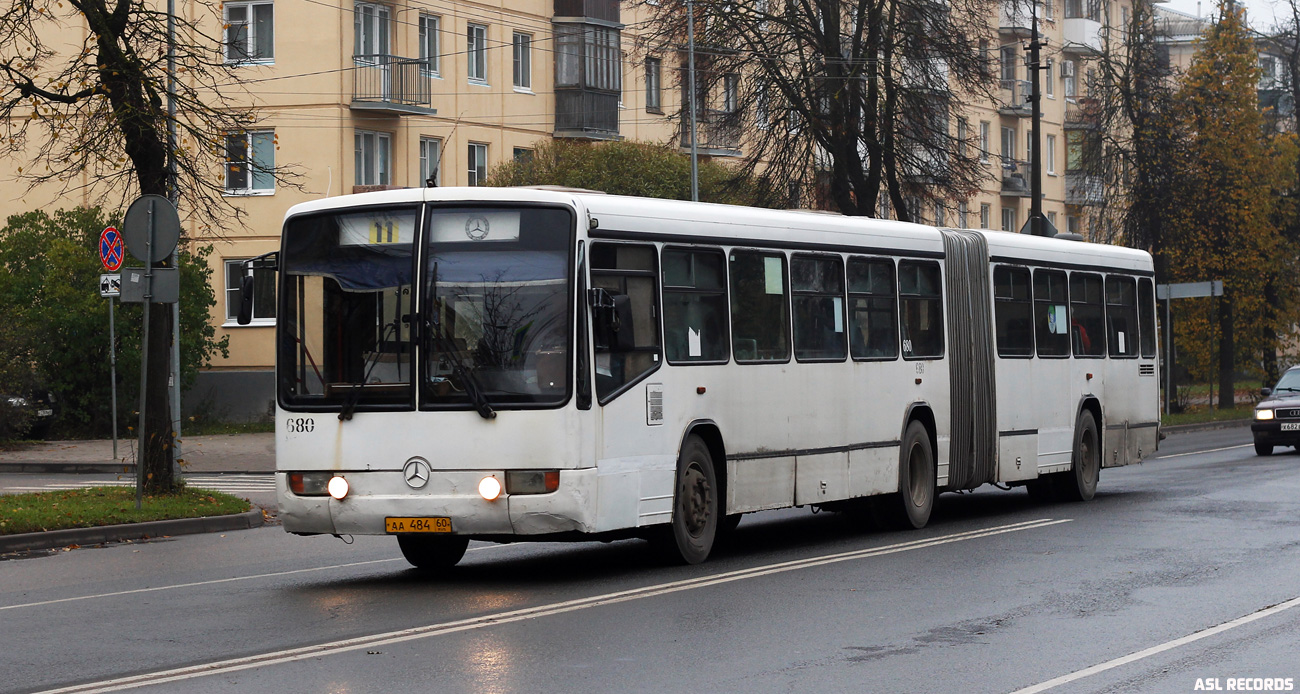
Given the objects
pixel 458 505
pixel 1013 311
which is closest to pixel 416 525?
pixel 458 505

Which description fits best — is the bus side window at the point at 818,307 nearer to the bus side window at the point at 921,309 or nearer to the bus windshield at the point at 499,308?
the bus side window at the point at 921,309

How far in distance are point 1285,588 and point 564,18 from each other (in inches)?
1562

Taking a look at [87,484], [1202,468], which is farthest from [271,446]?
[1202,468]

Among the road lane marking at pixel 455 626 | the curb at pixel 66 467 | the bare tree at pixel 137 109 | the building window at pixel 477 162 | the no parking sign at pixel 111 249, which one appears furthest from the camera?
the building window at pixel 477 162

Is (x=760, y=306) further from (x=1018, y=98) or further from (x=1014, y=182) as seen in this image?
(x=1018, y=98)

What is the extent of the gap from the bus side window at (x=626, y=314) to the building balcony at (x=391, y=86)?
30.8 meters

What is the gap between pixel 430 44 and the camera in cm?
4538

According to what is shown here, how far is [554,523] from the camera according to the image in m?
12.0

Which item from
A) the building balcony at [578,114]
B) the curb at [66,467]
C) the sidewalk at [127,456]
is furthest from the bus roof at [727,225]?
the building balcony at [578,114]

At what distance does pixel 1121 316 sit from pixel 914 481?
607 centimetres

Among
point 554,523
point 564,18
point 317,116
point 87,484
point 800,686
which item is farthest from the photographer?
point 564,18

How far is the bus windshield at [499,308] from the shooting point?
12.1 m

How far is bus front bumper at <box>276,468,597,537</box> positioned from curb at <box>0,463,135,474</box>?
51.1ft

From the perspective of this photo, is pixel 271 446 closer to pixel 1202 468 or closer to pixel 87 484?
pixel 87 484
